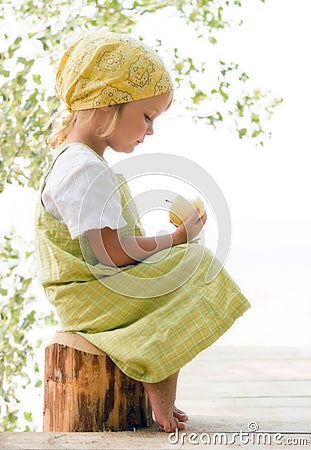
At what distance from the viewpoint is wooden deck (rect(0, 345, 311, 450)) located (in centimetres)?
137

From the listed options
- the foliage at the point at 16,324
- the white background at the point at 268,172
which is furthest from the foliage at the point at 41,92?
the white background at the point at 268,172

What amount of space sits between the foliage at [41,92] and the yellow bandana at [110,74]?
0.79 m

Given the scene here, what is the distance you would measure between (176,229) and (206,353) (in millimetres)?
2225

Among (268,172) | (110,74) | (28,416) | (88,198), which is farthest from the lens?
(268,172)

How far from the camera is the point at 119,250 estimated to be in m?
1.45

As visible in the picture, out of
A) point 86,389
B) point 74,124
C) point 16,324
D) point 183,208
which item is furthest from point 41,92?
point 86,389

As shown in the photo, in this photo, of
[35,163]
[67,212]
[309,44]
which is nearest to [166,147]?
[35,163]

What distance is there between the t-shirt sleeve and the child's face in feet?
0.32

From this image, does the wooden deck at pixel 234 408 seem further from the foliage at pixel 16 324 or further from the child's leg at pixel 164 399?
the foliage at pixel 16 324

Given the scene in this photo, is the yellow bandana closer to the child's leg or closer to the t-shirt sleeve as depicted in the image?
the t-shirt sleeve

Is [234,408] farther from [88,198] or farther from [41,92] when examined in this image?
[88,198]

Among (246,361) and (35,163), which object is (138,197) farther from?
(246,361)

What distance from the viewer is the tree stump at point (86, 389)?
57.8 inches

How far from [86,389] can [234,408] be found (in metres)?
1.09
